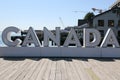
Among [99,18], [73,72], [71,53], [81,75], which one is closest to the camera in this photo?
[81,75]

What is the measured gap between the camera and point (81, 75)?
32.7 ft

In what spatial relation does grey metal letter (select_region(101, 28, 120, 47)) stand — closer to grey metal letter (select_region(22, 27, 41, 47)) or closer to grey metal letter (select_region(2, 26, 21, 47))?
grey metal letter (select_region(22, 27, 41, 47))

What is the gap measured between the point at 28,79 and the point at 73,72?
2452 millimetres

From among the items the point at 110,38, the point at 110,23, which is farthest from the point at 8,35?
the point at 110,23

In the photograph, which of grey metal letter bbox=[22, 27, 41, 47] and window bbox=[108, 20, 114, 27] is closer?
grey metal letter bbox=[22, 27, 41, 47]

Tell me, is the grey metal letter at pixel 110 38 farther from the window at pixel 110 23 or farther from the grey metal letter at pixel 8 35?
the window at pixel 110 23

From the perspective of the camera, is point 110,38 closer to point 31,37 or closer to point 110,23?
point 31,37

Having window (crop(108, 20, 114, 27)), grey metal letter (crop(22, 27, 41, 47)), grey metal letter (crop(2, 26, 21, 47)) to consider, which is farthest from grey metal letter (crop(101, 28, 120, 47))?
window (crop(108, 20, 114, 27))

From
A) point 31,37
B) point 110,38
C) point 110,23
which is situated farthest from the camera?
point 110,23

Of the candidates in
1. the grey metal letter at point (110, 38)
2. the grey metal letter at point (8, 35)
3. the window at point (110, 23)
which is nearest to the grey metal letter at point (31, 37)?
the grey metal letter at point (8, 35)

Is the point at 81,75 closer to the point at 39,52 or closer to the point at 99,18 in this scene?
the point at 39,52

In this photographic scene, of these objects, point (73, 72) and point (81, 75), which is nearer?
point (81, 75)

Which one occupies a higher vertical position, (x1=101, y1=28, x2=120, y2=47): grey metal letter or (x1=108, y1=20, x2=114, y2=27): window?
(x1=108, y1=20, x2=114, y2=27): window

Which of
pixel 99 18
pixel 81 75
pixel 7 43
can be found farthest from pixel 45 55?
pixel 99 18
